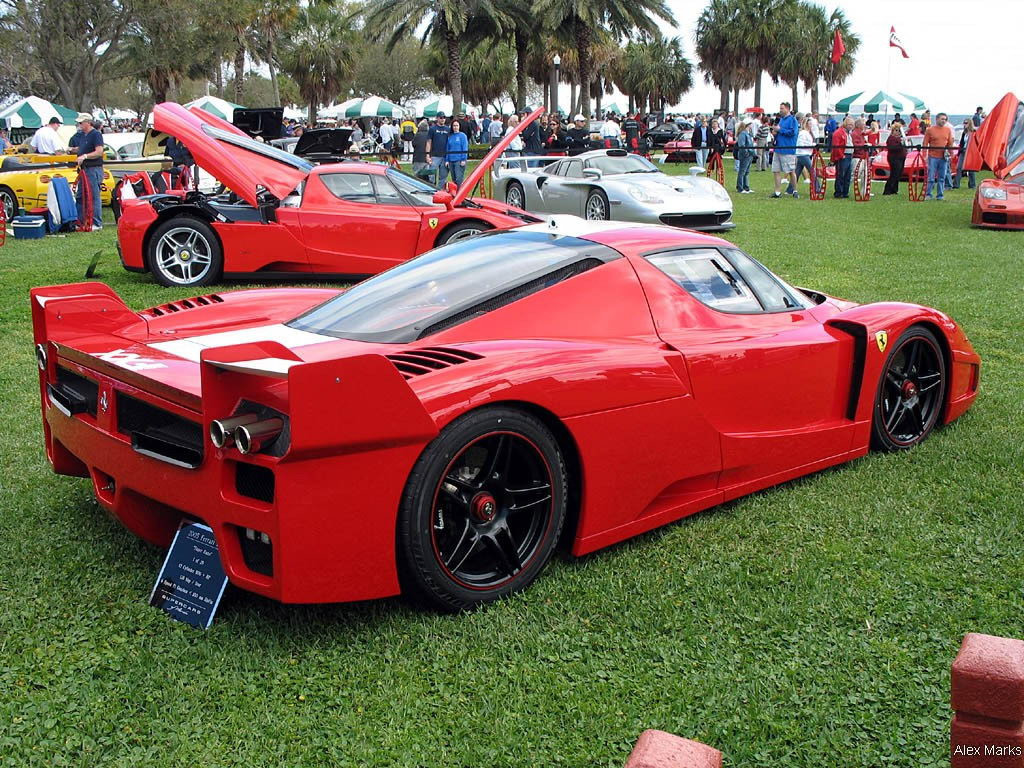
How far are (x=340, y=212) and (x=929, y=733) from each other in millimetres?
8356

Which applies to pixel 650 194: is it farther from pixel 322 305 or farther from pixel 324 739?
pixel 324 739

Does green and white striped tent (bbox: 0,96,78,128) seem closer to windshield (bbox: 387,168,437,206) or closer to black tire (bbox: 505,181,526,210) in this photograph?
black tire (bbox: 505,181,526,210)

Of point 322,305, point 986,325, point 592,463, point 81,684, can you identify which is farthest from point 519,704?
point 986,325

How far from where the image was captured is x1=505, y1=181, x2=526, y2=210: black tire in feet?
54.1

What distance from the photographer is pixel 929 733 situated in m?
2.65

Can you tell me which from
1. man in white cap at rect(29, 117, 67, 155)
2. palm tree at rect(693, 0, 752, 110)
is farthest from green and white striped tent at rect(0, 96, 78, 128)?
palm tree at rect(693, 0, 752, 110)

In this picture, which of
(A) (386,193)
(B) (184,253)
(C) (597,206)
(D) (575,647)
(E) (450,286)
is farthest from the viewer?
(C) (597,206)

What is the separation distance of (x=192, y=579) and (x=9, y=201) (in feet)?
47.0

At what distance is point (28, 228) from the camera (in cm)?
1430

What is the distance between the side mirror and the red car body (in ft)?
29.6

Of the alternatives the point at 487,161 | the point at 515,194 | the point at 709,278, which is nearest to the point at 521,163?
the point at 515,194

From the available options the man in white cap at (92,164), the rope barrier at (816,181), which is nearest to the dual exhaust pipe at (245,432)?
the man in white cap at (92,164)

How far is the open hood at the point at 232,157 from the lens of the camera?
9.10 m

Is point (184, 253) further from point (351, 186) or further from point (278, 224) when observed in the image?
point (351, 186)
